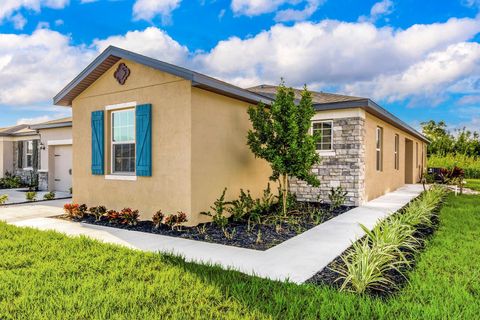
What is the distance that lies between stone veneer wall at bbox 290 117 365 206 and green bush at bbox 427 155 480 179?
67.8 feet

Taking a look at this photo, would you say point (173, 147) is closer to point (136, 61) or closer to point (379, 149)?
point (136, 61)

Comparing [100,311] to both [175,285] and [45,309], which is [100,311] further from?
[175,285]

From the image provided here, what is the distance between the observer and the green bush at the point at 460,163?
2705 cm

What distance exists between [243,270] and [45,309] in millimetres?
2256

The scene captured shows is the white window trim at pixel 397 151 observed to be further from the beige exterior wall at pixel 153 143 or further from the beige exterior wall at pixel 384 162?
the beige exterior wall at pixel 153 143

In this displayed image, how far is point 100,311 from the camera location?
3131mm

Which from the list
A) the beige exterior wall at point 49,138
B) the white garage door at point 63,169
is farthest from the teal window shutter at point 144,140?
the white garage door at point 63,169

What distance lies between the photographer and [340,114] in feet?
33.6

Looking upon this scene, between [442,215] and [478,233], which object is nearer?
[478,233]

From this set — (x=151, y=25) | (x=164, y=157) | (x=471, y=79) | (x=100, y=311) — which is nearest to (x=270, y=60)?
(x=151, y=25)

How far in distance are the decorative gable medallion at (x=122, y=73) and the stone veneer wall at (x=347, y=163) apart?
6268 mm

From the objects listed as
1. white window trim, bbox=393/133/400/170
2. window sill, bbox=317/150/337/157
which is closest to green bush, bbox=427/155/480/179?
white window trim, bbox=393/133/400/170

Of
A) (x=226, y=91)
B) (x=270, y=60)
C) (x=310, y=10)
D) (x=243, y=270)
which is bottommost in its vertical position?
(x=243, y=270)

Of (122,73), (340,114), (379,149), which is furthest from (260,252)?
(379,149)
